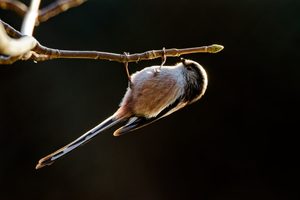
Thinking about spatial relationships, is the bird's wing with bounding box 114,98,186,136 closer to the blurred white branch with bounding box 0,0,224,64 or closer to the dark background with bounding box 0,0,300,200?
the blurred white branch with bounding box 0,0,224,64

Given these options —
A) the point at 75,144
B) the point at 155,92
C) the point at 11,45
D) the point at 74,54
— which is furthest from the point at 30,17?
the point at 155,92

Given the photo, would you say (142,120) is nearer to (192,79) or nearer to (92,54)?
(192,79)

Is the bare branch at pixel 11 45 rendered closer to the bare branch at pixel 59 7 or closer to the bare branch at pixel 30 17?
the bare branch at pixel 30 17

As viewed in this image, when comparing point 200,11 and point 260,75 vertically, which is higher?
point 200,11

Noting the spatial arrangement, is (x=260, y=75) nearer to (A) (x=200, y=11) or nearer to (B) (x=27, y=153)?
(A) (x=200, y=11)

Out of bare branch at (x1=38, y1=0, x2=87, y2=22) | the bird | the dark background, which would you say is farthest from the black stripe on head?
the dark background

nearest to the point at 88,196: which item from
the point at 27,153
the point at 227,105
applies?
the point at 27,153
